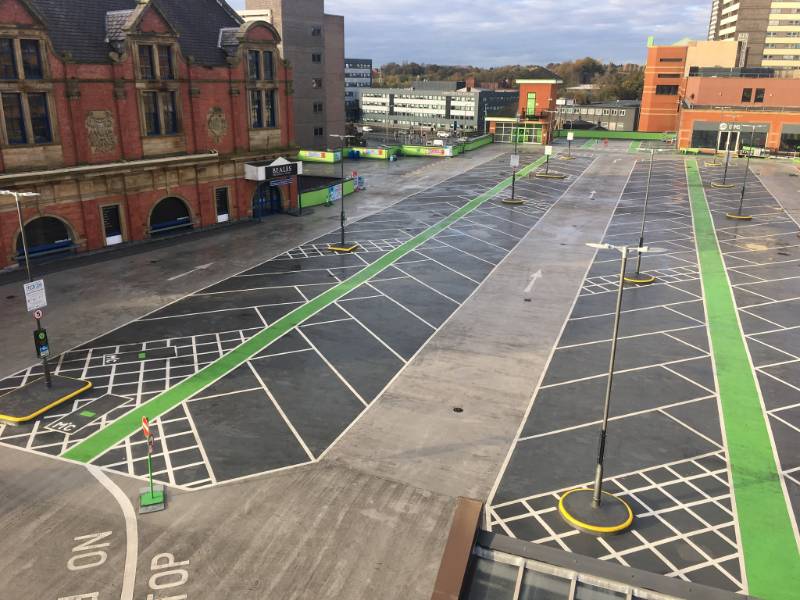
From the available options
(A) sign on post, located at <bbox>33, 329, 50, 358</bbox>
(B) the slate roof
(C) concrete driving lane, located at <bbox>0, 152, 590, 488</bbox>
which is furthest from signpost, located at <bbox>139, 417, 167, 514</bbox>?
(B) the slate roof

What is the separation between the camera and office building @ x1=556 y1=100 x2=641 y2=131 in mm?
135000

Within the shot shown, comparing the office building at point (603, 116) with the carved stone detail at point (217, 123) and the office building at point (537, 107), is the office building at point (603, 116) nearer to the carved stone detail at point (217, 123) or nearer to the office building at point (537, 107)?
the office building at point (537, 107)

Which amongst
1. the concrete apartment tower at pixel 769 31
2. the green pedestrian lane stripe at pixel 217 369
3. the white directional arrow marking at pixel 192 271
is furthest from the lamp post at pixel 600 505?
the concrete apartment tower at pixel 769 31

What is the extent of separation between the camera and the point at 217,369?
23203mm

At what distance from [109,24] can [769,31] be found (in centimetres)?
16581

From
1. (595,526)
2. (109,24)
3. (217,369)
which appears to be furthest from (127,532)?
(109,24)

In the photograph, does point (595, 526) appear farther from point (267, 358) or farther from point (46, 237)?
point (46, 237)

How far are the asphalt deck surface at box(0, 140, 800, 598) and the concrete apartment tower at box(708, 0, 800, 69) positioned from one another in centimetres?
14501

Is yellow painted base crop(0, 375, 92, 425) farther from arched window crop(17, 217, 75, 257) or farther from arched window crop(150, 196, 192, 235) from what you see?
arched window crop(150, 196, 192, 235)

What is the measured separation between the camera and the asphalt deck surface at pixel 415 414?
14742 mm

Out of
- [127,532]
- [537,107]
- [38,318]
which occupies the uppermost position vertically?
[537,107]

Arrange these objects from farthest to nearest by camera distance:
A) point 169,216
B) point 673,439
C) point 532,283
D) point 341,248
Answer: point 169,216, point 341,248, point 532,283, point 673,439

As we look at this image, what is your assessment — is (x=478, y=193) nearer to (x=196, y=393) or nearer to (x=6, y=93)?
(x=6, y=93)

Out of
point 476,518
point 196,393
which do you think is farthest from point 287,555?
point 196,393
